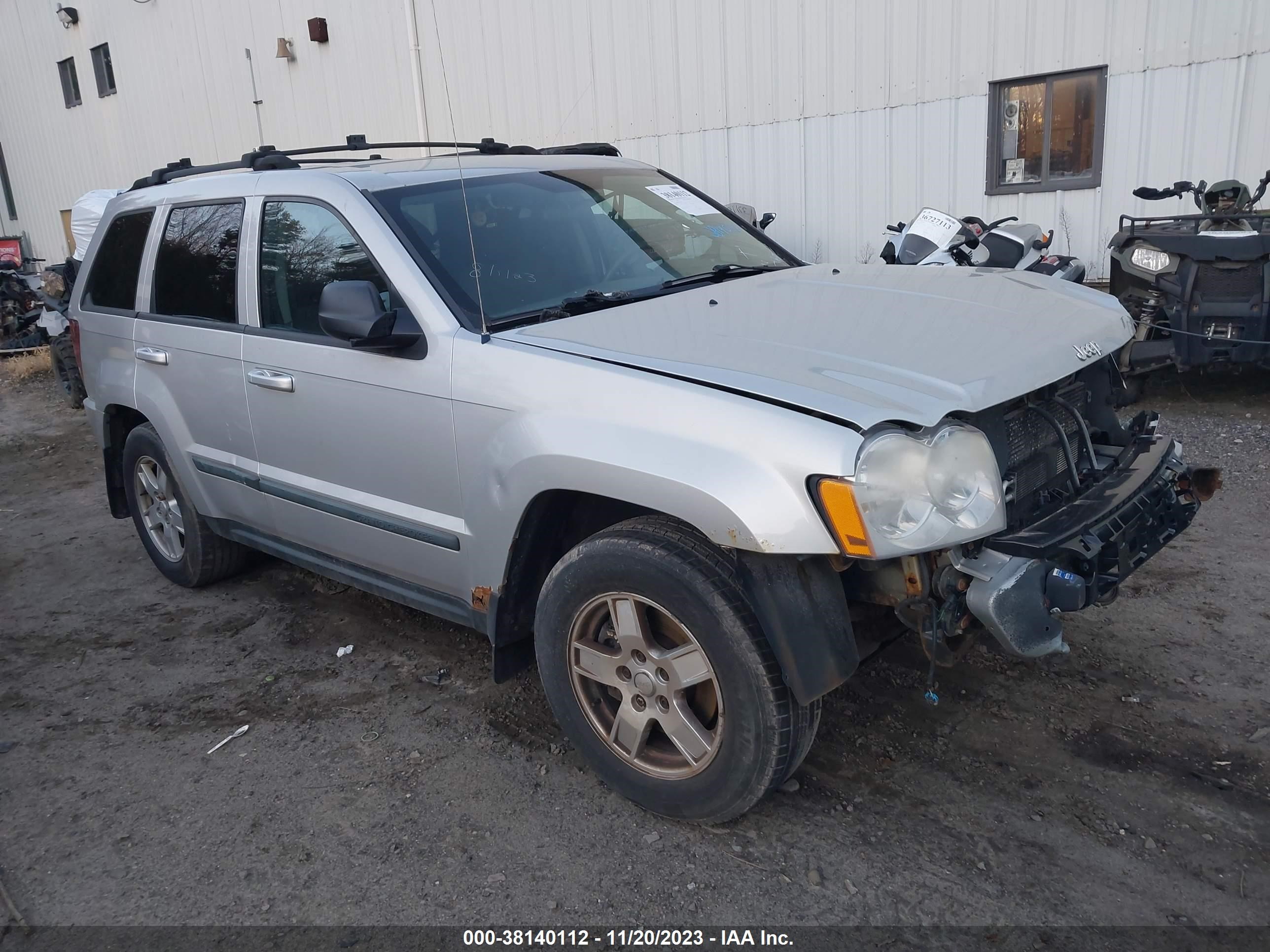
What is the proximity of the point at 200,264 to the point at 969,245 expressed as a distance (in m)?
5.17

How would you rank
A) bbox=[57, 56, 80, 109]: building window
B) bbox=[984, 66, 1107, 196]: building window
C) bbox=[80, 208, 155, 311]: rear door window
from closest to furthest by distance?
bbox=[80, 208, 155, 311]: rear door window < bbox=[984, 66, 1107, 196]: building window < bbox=[57, 56, 80, 109]: building window

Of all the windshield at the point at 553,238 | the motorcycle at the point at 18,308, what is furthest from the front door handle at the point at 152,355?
the motorcycle at the point at 18,308

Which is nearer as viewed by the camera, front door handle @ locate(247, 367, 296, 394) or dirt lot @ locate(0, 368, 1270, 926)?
dirt lot @ locate(0, 368, 1270, 926)

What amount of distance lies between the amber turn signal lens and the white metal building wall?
3.42 meters

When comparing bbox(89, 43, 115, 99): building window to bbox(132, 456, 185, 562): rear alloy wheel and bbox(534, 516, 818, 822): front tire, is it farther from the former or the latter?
bbox(534, 516, 818, 822): front tire

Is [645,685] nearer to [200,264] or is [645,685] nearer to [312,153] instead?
[200,264]

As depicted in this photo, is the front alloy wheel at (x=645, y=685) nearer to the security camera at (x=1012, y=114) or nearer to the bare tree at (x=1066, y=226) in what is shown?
the bare tree at (x=1066, y=226)

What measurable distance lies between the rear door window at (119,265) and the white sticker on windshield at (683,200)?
92.2 inches

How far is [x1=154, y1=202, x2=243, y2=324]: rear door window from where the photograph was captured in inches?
159

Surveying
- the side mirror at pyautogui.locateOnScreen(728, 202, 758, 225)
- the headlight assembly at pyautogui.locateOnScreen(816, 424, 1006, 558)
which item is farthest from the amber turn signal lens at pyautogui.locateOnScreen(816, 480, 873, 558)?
the side mirror at pyautogui.locateOnScreen(728, 202, 758, 225)

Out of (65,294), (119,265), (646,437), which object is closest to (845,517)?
(646,437)

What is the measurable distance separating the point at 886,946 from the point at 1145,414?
203 centimetres

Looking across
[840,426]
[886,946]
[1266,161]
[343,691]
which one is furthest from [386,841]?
[1266,161]

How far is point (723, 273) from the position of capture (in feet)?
12.4
